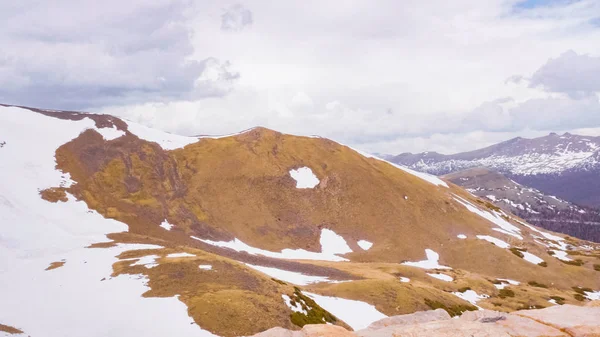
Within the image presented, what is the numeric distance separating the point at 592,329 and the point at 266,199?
4645 inches

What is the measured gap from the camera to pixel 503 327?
15.3 m

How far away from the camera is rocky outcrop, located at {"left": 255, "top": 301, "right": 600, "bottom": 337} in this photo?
14.6 meters

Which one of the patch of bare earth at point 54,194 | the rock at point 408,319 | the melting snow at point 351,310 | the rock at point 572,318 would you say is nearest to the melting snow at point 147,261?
the melting snow at point 351,310

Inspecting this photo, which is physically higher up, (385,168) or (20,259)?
(385,168)

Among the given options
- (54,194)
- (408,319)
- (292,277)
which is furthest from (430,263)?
(408,319)

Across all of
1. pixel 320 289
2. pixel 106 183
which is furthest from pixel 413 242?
pixel 106 183

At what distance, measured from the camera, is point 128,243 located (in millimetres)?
78250

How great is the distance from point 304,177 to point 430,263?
48.6 meters

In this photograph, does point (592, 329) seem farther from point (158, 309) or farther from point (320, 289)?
point (320, 289)

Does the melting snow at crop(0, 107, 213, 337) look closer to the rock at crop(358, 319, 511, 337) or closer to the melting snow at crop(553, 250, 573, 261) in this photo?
the rock at crop(358, 319, 511, 337)

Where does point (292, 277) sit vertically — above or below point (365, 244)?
above

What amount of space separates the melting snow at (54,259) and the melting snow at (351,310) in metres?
20.7

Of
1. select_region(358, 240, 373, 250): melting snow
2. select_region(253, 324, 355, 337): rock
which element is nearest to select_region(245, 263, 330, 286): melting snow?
select_region(358, 240, 373, 250): melting snow

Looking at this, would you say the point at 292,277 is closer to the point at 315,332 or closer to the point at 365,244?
the point at 365,244
